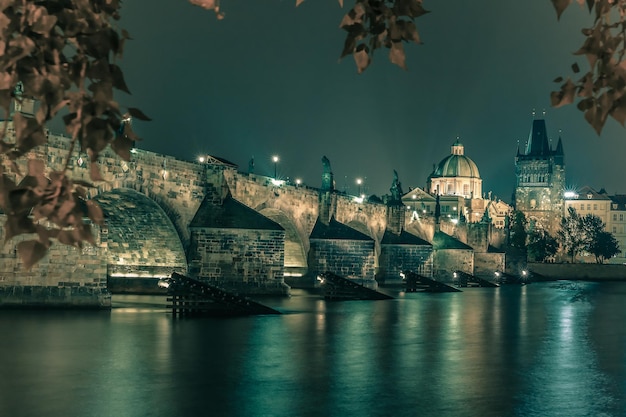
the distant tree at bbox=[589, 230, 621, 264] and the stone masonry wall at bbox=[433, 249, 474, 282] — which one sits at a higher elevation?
the distant tree at bbox=[589, 230, 621, 264]

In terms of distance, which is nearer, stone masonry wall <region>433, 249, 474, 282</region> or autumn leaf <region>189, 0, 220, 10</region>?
autumn leaf <region>189, 0, 220, 10</region>

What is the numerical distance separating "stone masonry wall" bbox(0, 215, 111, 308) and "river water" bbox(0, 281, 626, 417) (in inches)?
19.1

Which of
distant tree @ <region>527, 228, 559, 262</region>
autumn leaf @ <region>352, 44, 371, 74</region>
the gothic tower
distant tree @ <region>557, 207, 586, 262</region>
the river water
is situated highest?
the gothic tower

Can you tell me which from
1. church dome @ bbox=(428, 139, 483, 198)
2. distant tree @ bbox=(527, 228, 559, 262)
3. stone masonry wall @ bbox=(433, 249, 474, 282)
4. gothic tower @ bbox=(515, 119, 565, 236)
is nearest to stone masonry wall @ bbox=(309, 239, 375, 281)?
stone masonry wall @ bbox=(433, 249, 474, 282)

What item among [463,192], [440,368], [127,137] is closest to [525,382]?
[440,368]

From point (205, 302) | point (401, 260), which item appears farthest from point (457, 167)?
point (205, 302)

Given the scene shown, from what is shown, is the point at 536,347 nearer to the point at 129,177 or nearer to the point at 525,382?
the point at 525,382

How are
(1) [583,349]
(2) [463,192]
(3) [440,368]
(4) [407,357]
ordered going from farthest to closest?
(2) [463,192], (1) [583,349], (4) [407,357], (3) [440,368]

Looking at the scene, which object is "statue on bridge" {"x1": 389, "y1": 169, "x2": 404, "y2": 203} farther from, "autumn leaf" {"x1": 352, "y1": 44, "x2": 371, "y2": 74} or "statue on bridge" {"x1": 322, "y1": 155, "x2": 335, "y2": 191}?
"autumn leaf" {"x1": 352, "y1": 44, "x2": 371, "y2": 74}

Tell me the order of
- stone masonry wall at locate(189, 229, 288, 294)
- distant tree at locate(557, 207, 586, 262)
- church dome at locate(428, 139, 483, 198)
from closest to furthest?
stone masonry wall at locate(189, 229, 288, 294) → distant tree at locate(557, 207, 586, 262) → church dome at locate(428, 139, 483, 198)

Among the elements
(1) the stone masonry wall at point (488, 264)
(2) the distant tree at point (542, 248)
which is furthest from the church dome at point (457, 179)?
(1) the stone masonry wall at point (488, 264)

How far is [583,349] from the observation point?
87.1 ft

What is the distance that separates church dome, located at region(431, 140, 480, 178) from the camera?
566 ft

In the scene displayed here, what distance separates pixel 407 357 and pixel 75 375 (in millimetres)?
8121
